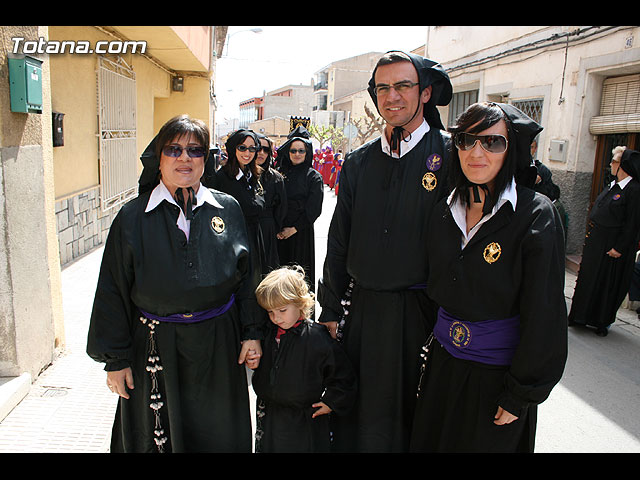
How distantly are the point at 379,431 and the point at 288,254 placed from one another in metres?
3.54

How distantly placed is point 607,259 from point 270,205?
373cm

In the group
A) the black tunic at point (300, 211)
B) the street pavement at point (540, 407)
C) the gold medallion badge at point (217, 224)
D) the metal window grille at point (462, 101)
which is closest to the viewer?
the gold medallion badge at point (217, 224)

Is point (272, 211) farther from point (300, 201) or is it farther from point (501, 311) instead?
point (501, 311)

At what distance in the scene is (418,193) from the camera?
242 cm

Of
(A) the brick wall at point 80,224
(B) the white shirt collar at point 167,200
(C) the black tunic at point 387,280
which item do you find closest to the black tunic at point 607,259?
(C) the black tunic at point 387,280

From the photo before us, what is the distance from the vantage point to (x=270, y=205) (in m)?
5.29

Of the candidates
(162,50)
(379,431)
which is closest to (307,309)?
(379,431)

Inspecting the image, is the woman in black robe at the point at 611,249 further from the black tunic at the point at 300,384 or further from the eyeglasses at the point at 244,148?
the black tunic at the point at 300,384

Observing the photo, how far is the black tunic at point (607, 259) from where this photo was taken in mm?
5133

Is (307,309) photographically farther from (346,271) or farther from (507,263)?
(507,263)

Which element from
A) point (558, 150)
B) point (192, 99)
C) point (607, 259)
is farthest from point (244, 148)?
point (192, 99)

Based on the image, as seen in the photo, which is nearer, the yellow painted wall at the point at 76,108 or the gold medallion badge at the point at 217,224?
the gold medallion badge at the point at 217,224

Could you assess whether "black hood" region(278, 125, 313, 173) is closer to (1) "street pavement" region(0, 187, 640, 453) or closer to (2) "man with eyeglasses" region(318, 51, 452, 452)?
(1) "street pavement" region(0, 187, 640, 453)

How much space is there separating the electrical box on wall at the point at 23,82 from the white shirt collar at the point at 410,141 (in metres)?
2.42
